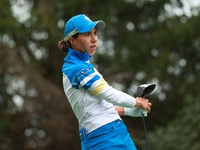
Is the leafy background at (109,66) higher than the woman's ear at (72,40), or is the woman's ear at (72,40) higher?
the woman's ear at (72,40)

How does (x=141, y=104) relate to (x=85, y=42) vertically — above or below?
below

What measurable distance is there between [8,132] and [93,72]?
9.16 metres

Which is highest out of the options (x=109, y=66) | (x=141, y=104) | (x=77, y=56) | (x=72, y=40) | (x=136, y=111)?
(x=72, y=40)

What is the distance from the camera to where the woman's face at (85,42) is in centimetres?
305

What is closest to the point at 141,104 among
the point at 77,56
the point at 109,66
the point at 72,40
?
the point at 77,56

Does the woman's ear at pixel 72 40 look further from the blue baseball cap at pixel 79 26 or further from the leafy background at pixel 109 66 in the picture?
the leafy background at pixel 109 66

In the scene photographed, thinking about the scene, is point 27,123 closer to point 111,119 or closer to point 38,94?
point 38,94

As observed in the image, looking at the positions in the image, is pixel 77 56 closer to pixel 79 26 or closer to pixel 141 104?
pixel 79 26

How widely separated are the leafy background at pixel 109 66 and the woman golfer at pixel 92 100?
240 inches

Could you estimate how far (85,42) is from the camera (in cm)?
305

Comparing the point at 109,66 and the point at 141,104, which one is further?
the point at 109,66

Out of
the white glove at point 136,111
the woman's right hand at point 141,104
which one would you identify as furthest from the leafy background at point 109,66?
the woman's right hand at point 141,104

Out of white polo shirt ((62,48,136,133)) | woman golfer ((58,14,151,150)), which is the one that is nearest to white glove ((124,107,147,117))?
woman golfer ((58,14,151,150))

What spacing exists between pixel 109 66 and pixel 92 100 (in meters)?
9.65
